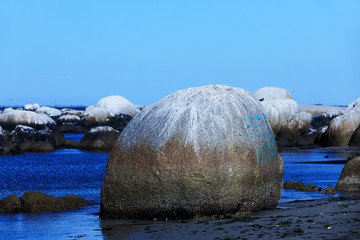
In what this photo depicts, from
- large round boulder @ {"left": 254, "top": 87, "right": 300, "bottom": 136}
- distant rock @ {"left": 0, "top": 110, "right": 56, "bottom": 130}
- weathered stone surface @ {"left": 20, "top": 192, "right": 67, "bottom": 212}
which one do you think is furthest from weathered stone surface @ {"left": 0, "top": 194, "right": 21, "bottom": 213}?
distant rock @ {"left": 0, "top": 110, "right": 56, "bottom": 130}

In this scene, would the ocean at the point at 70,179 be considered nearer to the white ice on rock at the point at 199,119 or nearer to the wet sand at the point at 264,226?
→ the wet sand at the point at 264,226

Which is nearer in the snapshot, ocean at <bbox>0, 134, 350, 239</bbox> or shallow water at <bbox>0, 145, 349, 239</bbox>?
shallow water at <bbox>0, 145, 349, 239</bbox>

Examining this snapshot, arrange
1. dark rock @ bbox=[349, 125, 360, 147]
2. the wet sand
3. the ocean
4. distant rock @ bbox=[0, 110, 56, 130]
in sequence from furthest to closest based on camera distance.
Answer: distant rock @ bbox=[0, 110, 56, 130] < dark rock @ bbox=[349, 125, 360, 147] < the ocean < the wet sand

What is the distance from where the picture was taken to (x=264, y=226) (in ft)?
34.5

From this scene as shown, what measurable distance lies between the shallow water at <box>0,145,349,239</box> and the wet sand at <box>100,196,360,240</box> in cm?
18

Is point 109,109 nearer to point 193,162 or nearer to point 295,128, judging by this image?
point 295,128

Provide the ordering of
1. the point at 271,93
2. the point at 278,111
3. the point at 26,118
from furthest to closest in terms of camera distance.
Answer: the point at 26,118, the point at 271,93, the point at 278,111

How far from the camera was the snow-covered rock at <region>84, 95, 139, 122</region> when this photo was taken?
77.9 m

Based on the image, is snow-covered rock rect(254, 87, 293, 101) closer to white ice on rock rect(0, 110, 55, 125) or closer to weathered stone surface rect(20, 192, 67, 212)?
white ice on rock rect(0, 110, 55, 125)

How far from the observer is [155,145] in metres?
12.2

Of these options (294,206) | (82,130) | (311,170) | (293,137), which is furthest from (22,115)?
(294,206)

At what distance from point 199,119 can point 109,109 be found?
219 feet

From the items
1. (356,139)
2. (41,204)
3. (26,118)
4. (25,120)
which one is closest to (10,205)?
(41,204)

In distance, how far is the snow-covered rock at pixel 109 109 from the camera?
77938mm
